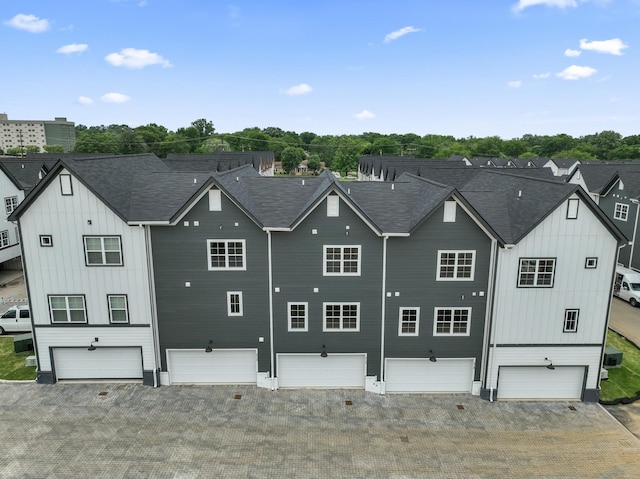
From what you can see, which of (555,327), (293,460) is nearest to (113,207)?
(293,460)

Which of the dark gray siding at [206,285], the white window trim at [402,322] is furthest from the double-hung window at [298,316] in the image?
the white window trim at [402,322]

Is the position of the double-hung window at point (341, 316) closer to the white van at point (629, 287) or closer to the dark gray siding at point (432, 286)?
the dark gray siding at point (432, 286)

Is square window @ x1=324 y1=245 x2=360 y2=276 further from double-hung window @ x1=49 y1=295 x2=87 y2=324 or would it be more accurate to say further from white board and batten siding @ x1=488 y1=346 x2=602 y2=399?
double-hung window @ x1=49 y1=295 x2=87 y2=324

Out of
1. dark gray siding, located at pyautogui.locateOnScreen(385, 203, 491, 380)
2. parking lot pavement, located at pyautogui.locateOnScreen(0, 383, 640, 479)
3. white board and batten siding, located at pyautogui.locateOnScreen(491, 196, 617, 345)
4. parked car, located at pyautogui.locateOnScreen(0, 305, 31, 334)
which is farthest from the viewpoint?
parked car, located at pyautogui.locateOnScreen(0, 305, 31, 334)

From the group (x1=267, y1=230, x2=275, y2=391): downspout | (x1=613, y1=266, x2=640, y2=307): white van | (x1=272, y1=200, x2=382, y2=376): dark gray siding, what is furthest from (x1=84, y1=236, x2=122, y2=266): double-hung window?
(x1=613, y1=266, x2=640, y2=307): white van

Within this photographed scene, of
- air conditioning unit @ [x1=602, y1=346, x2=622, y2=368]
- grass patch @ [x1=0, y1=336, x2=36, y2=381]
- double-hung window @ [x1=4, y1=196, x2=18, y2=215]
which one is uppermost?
double-hung window @ [x1=4, y1=196, x2=18, y2=215]

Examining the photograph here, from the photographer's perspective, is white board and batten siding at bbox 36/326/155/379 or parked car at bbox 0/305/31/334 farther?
parked car at bbox 0/305/31/334
